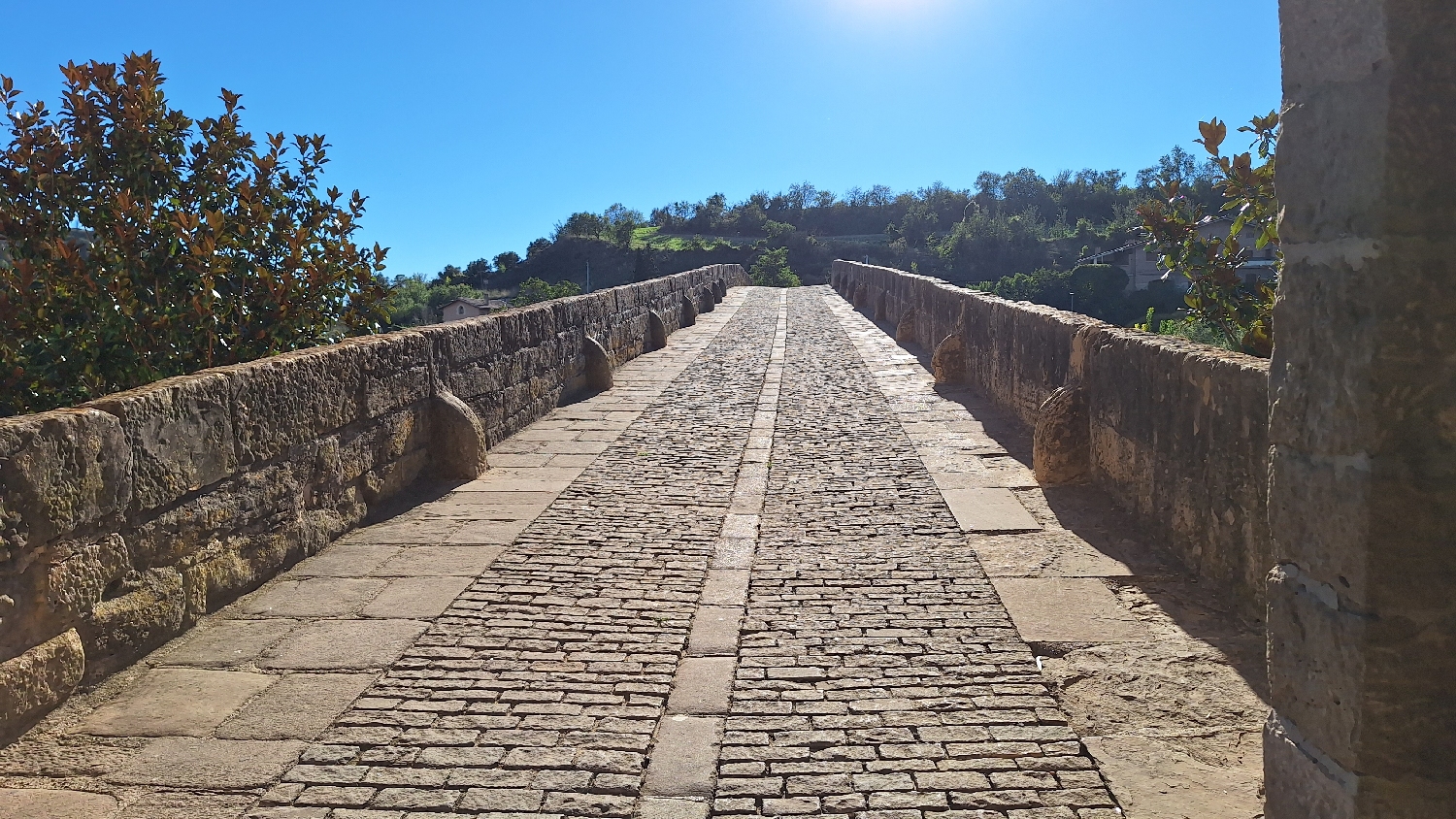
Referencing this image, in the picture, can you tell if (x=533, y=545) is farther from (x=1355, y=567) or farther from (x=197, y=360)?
(x=1355, y=567)

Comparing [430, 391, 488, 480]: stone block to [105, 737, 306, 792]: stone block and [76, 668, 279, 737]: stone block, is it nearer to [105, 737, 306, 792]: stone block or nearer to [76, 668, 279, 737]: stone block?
[76, 668, 279, 737]: stone block

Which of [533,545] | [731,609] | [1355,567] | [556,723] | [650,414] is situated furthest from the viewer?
[650,414]

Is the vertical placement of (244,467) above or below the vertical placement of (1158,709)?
above

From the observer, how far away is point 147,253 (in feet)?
22.5

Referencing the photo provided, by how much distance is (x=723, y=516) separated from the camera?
20.8 feet

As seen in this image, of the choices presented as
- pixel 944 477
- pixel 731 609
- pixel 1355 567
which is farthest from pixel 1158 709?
pixel 944 477

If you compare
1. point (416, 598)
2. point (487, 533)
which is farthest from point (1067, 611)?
point (487, 533)

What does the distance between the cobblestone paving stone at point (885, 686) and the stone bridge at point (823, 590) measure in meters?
0.02

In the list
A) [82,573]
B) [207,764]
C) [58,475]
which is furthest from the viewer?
[82,573]

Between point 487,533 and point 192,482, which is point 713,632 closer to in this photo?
point 487,533

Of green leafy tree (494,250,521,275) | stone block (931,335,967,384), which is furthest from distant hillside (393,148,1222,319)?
stone block (931,335,967,384)

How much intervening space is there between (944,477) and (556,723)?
13.9 ft

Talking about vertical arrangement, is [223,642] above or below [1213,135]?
below

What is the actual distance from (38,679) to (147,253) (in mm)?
4163
